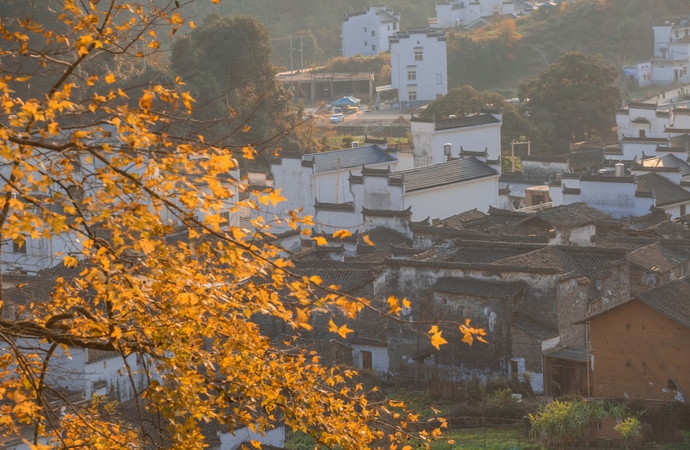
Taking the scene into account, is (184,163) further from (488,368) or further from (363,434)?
(488,368)

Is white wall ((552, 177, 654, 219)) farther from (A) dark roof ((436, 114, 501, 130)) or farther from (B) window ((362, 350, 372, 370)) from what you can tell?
(B) window ((362, 350, 372, 370))

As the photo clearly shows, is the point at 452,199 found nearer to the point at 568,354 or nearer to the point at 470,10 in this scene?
the point at 568,354

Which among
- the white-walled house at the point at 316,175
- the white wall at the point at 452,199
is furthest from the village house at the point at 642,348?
the white-walled house at the point at 316,175

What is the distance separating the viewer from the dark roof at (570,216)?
3450cm

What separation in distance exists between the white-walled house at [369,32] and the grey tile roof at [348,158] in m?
40.1

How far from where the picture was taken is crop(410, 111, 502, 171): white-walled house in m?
48.4

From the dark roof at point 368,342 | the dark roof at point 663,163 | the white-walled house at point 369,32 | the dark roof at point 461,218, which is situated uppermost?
the white-walled house at point 369,32

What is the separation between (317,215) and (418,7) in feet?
197

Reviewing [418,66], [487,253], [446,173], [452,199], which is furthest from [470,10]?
[487,253]

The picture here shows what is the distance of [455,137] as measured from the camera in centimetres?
4941

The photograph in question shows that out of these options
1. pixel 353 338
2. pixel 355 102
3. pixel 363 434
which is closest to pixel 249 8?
pixel 355 102

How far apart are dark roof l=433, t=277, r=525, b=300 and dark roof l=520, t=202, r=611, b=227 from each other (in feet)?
22.7

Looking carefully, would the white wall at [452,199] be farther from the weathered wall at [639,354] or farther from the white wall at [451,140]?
the weathered wall at [639,354]

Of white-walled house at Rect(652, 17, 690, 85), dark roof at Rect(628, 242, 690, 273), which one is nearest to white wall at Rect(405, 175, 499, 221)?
dark roof at Rect(628, 242, 690, 273)
